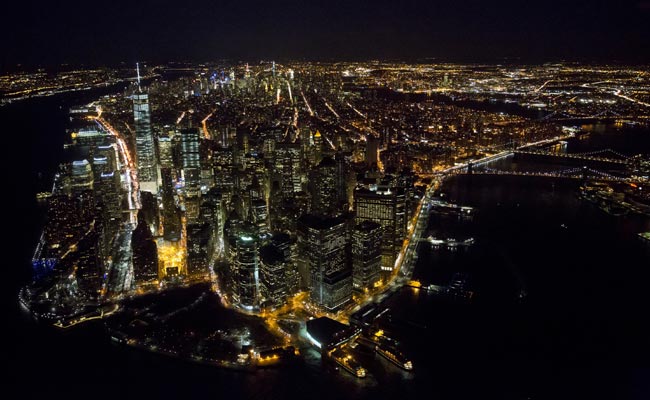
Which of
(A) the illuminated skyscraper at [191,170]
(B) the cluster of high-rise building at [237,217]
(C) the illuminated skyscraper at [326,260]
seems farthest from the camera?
(A) the illuminated skyscraper at [191,170]

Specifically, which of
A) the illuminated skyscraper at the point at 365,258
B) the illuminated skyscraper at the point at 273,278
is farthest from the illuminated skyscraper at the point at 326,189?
the illuminated skyscraper at the point at 273,278

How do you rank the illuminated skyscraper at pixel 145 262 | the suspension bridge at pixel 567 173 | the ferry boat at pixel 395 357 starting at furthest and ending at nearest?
the suspension bridge at pixel 567 173 → the illuminated skyscraper at pixel 145 262 → the ferry boat at pixel 395 357

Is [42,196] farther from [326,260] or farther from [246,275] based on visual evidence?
[326,260]

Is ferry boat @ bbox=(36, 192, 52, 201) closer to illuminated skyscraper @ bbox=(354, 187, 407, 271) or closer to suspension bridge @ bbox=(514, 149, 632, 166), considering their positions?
illuminated skyscraper @ bbox=(354, 187, 407, 271)

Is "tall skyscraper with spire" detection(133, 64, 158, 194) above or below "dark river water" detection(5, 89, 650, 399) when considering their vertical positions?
above

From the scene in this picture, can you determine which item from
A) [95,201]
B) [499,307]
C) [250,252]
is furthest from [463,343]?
[95,201]

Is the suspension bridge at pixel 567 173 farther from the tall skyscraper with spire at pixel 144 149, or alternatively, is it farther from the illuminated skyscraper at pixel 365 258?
the tall skyscraper with spire at pixel 144 149

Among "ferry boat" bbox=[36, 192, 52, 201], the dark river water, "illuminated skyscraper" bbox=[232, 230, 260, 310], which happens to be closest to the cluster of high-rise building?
"illuminated skyscraper" bbox=[232, 230, 260, 310]

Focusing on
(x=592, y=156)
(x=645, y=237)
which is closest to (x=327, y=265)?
(x=645, y=237)
